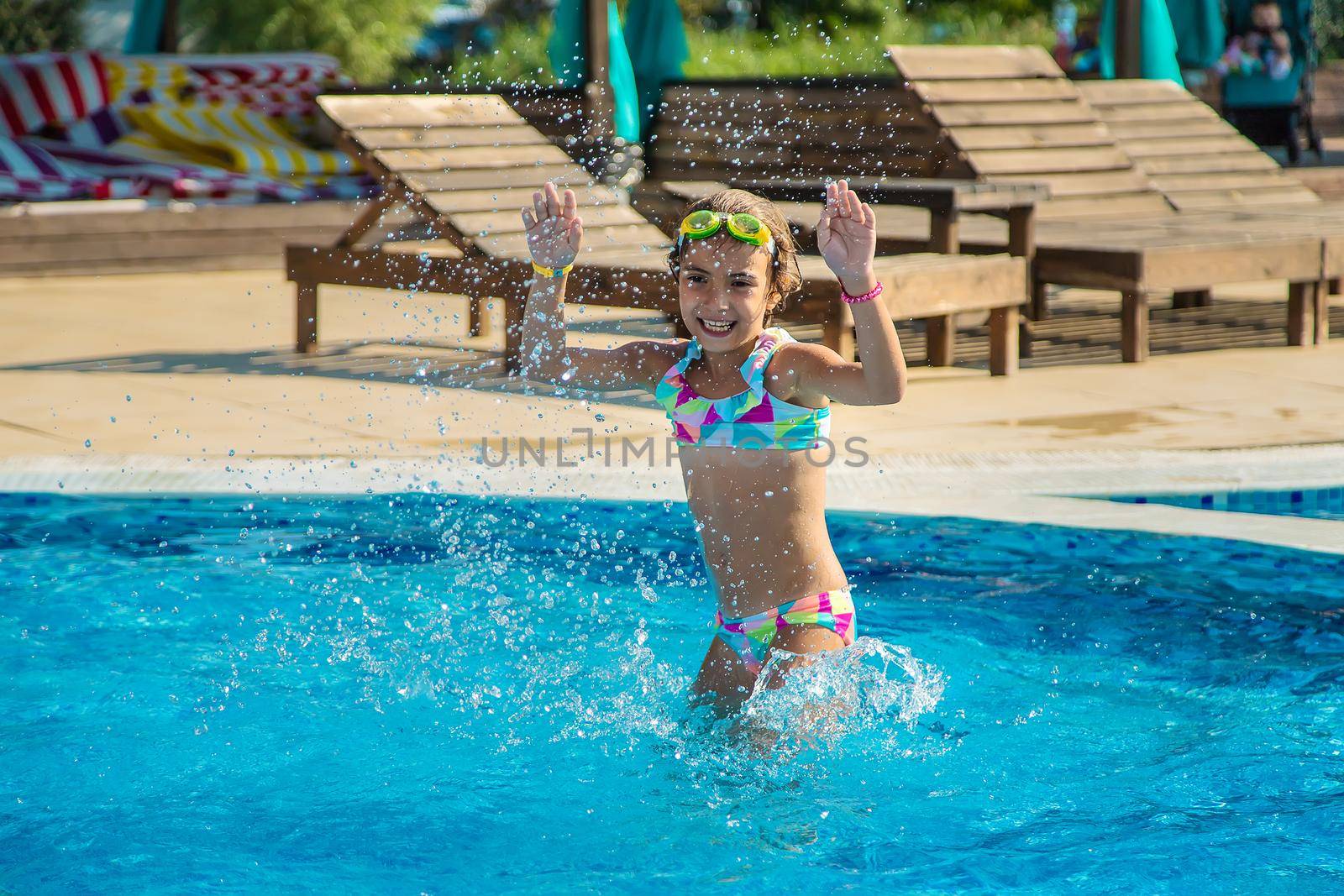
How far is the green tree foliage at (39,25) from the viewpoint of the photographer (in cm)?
1947

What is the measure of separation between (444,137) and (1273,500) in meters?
5.04

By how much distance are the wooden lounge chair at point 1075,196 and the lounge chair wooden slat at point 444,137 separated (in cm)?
209

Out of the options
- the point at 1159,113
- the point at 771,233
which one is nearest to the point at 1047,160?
the point at 1159,113

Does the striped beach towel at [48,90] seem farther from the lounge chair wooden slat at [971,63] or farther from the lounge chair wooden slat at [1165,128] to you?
the lounge chair wooden slat at [1165,128]

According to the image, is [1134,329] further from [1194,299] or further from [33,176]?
[33,176]

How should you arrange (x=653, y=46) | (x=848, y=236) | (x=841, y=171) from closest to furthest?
(x=848, y=236) → (x=841, y=171) → (x=653, y=46)

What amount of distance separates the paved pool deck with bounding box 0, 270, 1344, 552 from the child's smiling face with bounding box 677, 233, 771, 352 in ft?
5.98

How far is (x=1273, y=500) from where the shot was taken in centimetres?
513

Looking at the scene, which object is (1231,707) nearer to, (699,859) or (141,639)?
(699,859)

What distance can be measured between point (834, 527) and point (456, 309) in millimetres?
5526

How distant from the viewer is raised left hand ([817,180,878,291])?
295 centimetres

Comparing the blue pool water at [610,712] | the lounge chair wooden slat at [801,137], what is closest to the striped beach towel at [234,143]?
the lounge chair wooden slat at [801,137]

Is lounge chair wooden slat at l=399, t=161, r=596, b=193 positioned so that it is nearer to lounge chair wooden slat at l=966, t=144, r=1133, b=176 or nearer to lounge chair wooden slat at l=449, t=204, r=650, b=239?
lounge chair wooden slat at l=449, t=204, r=650, b=239

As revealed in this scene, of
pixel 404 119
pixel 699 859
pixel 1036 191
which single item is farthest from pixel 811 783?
pixel 404 119
